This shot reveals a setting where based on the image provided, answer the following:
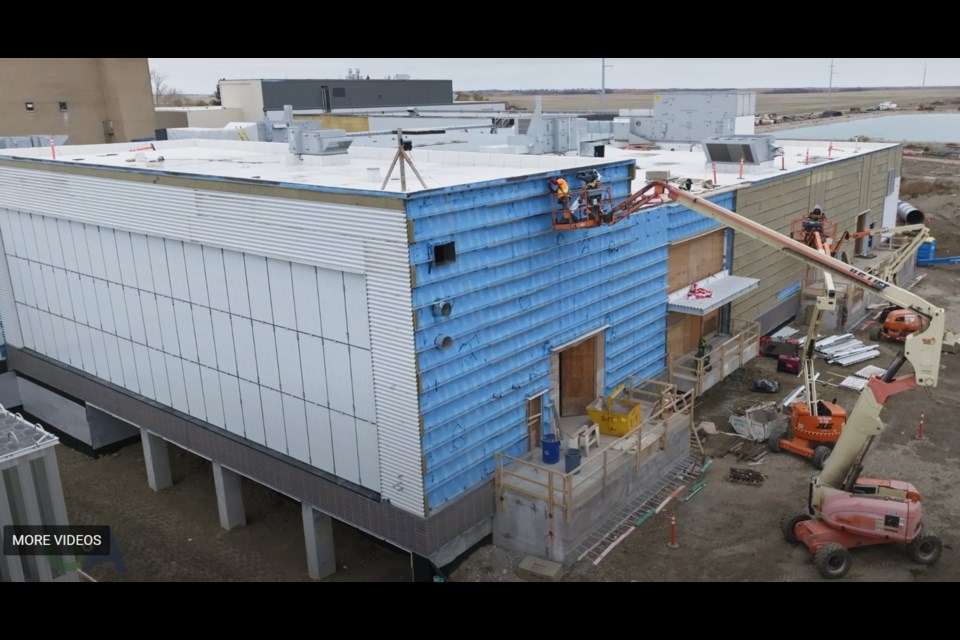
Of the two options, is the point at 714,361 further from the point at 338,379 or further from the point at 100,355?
the point at 100,355

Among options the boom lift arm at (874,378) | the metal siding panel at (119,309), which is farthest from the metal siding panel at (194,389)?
the boom lift arm at (874,378)

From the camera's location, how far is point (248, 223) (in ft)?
59.7

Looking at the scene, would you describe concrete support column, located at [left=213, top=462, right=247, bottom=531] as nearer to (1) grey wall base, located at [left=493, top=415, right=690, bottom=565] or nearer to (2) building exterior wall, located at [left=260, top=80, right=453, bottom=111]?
(1) grey wall base, located at [left=493, top=415, right=690, bottom=565]

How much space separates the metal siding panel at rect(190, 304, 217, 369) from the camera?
2056cm

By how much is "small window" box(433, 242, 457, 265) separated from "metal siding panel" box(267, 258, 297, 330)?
4.02 m

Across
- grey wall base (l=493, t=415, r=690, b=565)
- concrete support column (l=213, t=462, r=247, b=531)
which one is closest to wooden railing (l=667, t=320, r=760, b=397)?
grey wall base (l=493, t=415, r=690, b=565)

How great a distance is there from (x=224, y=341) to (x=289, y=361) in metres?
2.61

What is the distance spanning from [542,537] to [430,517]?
277 centimetres

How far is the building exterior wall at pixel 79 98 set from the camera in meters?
47.9

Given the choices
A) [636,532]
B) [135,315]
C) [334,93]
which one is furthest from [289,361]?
[334,93]

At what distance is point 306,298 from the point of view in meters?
17.7

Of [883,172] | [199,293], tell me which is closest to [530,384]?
[199,293]

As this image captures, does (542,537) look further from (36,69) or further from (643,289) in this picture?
(36,69)

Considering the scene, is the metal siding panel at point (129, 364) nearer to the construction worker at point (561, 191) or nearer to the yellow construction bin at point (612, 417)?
the yellow construction bin at point (612, 417)
